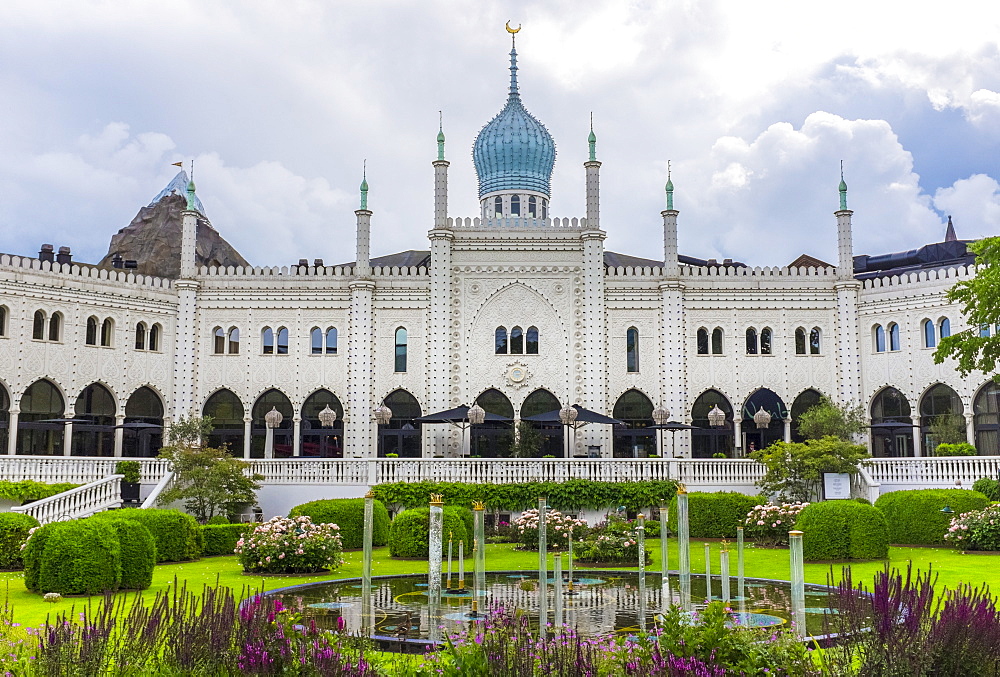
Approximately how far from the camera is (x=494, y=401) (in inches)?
1550

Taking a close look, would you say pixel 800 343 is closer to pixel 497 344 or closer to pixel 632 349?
pixel 632 349

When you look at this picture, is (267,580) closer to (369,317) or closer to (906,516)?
(906,516)

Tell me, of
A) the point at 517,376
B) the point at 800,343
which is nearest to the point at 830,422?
the point at 800,343

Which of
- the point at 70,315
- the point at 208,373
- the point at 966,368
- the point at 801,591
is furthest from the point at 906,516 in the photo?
the point at 70,315

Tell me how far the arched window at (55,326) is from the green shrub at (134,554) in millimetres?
22840

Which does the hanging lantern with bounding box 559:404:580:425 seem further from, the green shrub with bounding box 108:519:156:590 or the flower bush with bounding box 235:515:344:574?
the green shrub with bounding box 108:519:156:590

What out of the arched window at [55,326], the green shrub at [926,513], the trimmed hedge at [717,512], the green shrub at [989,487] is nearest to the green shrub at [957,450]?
the green shrub at [989,487]

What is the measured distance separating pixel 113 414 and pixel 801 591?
112ft

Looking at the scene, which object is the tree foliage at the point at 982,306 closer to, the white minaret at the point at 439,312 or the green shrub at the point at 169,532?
the white minaret at the point at 439,312

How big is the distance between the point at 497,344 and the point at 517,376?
157cm

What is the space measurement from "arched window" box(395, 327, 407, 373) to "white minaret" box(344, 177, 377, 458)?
1055 mm

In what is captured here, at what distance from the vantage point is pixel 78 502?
26.4 m

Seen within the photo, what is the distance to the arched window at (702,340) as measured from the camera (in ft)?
131

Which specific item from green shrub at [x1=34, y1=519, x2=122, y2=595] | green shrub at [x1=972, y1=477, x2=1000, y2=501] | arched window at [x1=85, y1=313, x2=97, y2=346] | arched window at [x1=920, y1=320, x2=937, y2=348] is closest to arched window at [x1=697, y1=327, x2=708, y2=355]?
arched window at [x1=920, y1=320, x2=937, y2=348]
